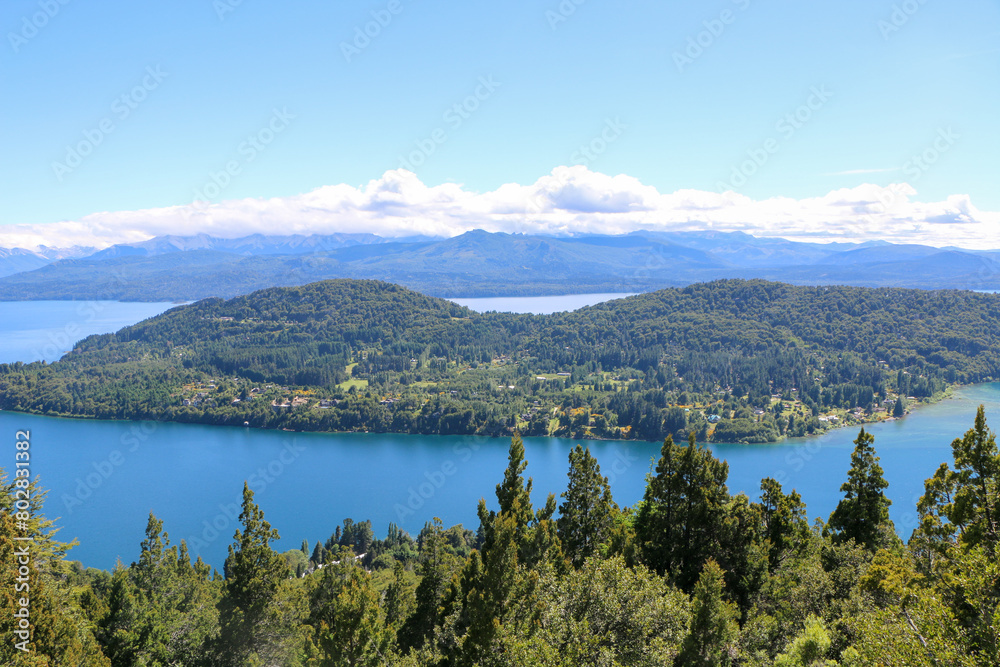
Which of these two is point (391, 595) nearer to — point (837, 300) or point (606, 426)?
point (606, 426)

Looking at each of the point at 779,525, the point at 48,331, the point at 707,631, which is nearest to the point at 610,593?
the point at 707,631

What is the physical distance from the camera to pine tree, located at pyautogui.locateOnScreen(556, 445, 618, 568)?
61.6ft

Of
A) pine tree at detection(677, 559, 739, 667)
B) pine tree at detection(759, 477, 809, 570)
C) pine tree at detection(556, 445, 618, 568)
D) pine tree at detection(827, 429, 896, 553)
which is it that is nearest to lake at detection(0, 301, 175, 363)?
pine tree at detection(556, 445, 618, 568)

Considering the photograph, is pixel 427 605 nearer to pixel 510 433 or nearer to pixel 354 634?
pixel 354 634

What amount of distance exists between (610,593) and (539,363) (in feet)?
326

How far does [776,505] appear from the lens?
18953mm

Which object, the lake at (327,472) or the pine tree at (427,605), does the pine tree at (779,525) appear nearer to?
the pine tree at (427,605)

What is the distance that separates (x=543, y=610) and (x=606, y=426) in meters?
64.4
